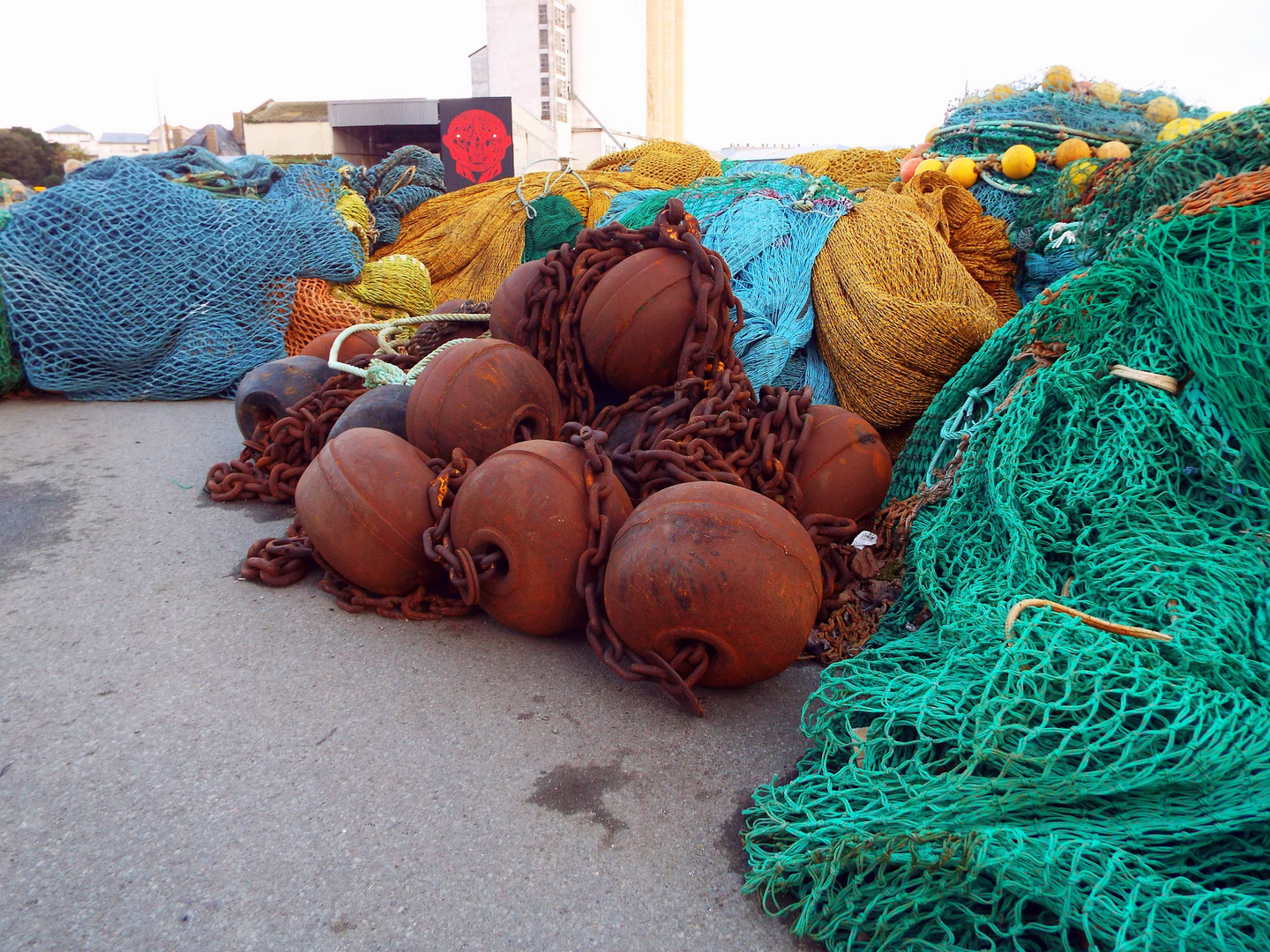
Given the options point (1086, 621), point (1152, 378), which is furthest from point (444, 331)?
point (1086, 621)

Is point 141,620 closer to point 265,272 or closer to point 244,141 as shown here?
point 265,272

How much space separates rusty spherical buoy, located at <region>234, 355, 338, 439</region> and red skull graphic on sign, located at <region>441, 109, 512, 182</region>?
10.6 m

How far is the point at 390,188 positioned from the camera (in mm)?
8422

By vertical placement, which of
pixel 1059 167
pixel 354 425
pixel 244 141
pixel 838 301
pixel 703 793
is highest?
pixel 244 141

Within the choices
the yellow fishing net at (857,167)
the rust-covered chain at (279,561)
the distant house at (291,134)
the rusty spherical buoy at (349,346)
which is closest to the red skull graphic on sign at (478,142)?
the yellow fishing net at (857,167)

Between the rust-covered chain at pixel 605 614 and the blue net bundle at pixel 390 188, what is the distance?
20.7 ft

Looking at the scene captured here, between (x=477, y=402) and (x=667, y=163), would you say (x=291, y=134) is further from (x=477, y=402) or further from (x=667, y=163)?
(x=477, y=402)

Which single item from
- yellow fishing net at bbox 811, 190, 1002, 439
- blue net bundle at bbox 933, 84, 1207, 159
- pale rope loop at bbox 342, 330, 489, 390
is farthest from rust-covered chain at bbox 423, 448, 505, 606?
blue net bundle at bbox 933, 84, 1207, 159

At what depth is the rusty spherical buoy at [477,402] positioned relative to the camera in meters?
3.03

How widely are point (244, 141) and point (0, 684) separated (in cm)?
3166

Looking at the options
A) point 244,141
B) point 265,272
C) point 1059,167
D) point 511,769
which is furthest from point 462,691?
point 244,141

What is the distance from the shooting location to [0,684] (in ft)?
7.66

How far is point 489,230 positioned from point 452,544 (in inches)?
206

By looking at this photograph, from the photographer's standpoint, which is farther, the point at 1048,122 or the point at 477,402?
the point at 1048,122
